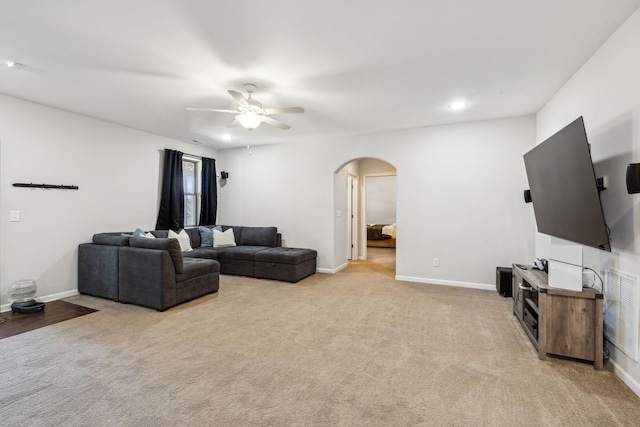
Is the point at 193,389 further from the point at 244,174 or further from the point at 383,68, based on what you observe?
the point at 244,174

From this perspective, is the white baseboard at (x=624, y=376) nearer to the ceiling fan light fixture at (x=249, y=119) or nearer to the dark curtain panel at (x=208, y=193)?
the ceiling fan light fixture at (x=249, y=119)

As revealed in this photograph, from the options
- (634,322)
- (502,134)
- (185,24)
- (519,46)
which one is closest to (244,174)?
(185,24)

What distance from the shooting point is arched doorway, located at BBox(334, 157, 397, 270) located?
5949 millimetres

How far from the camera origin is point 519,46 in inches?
98.0

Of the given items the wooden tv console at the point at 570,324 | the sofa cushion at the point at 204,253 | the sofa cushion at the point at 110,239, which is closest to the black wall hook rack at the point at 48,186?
the sofa cushion at the point at 110,239

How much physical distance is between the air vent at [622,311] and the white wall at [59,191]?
6124 mm

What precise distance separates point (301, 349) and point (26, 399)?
1.87 meters

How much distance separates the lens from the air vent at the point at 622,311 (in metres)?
2.05

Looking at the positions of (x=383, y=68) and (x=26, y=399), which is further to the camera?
(x=383, y=68)

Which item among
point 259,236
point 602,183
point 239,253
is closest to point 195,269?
point 239,253

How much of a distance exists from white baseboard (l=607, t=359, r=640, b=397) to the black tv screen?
2.90ft

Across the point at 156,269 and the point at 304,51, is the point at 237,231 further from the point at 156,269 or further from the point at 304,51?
the point at 304,51

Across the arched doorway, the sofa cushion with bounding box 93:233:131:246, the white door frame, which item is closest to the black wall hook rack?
the sofa cushion with bounding box 93:233:131:246

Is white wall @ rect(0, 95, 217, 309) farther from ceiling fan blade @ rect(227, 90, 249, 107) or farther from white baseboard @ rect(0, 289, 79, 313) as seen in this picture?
ceiling fan blade @ rect(227, 90, 249, 107)
